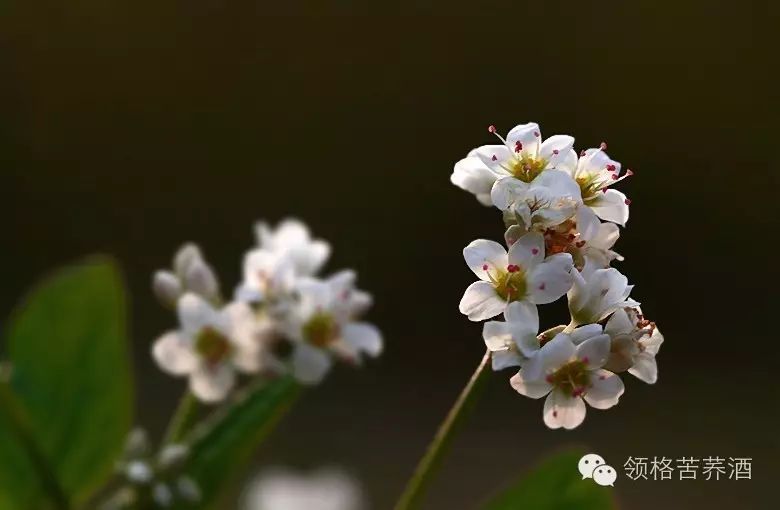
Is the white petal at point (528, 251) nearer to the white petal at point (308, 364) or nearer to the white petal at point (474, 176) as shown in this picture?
the white petal at point (474, 176)

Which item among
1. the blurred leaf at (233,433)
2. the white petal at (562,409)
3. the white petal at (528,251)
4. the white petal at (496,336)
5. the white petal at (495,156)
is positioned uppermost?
the white petal at (495,156)

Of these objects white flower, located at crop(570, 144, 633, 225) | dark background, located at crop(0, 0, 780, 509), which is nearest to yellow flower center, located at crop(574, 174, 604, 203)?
white flower, located at crop(570, 144, 633, 225)

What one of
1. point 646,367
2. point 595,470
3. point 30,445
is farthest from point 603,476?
point 30,445

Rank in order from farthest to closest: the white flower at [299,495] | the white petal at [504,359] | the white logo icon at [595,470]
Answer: the white flower at [299,495] → the white logo icon at [595,470] → the white petal at [504,359]

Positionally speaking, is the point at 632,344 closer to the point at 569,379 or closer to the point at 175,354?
the point at 569,379

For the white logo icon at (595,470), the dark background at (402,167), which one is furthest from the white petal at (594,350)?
the dark background at (402,167)

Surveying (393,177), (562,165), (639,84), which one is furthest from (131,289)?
(562,165)

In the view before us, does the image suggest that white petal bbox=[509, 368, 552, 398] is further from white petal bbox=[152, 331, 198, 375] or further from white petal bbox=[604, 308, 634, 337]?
white petal bbox=[152, 331, 198, 375]
